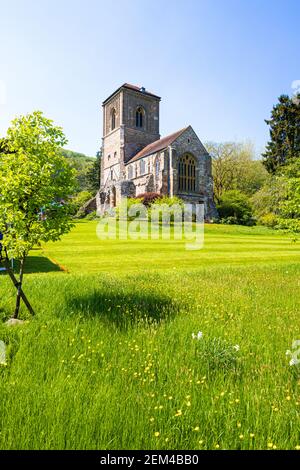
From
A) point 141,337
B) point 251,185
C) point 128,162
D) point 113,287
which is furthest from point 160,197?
point 141,337

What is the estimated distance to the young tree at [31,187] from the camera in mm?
5379

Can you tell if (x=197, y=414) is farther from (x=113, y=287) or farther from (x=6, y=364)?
(x=113, y=287)

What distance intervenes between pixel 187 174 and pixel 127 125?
1605cm

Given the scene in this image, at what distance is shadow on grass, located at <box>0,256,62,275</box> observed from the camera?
10094mm

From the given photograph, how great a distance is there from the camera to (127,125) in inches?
2037

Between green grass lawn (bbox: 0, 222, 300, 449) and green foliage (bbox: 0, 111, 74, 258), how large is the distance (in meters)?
1.55

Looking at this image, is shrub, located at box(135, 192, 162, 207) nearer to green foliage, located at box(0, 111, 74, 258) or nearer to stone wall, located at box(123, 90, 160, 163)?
stone wall, located at box(123, 90, 160, 163)

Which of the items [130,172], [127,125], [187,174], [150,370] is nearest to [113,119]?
[127,125]

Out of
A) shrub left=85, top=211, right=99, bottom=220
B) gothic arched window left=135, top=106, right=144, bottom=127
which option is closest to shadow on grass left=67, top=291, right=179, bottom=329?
shrub left=85, top=211, right=99, bottom=220

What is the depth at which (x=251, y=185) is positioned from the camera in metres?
56.4

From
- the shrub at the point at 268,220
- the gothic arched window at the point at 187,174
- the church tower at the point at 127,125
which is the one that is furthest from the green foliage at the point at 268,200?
the church tower at the point at 127,125

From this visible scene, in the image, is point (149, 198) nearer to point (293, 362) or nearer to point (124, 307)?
point (124, 307)

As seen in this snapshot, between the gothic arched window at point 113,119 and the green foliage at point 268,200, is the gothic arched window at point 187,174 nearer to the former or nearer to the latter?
the green foliage at point 268,200

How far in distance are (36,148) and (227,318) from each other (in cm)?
501
